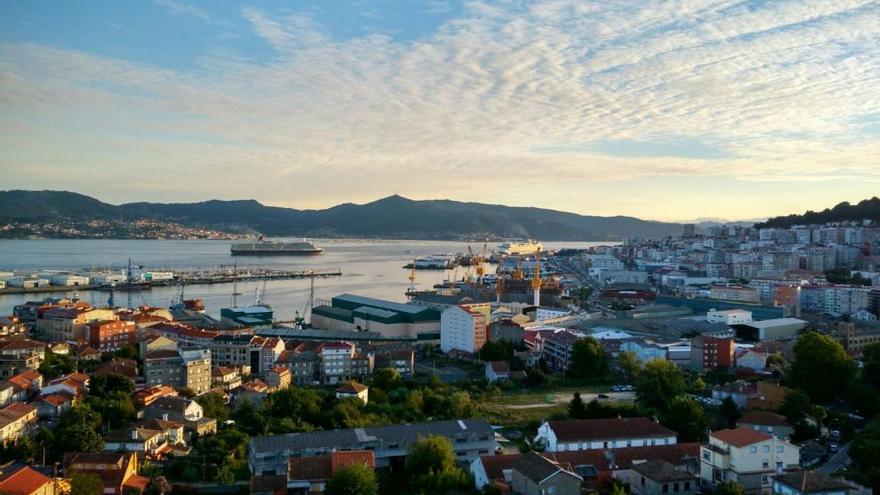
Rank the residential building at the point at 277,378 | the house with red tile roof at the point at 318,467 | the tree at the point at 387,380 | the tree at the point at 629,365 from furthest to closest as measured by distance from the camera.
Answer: the tree at the point at 629,365 → the residential building at the point at 277,378 → the tree at the point at 387,380 → the house with red tile roof at the point at 318,467

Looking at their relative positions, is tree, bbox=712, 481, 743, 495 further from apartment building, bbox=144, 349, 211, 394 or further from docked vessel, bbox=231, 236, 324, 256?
docked vessel, bbox=231, 236, 324, 256

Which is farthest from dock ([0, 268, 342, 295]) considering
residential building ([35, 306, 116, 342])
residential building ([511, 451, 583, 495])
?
residential building ([511, 451, 583, 495])

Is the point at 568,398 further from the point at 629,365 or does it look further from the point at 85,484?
the point at 85,484

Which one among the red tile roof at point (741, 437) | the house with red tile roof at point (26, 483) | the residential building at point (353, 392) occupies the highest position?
the red tile roof at point (741, 437)

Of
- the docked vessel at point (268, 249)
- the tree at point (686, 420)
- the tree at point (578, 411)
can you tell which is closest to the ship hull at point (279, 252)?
the docked vessel at point (268, 249)

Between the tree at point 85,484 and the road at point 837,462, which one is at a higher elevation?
the tree at point 85,484

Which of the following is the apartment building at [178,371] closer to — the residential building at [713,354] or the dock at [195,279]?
the residential building at [713,354]

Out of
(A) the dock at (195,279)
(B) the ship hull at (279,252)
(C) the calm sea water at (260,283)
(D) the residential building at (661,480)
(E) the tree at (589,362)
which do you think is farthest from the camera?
(B) the ship hull at (279,252)
